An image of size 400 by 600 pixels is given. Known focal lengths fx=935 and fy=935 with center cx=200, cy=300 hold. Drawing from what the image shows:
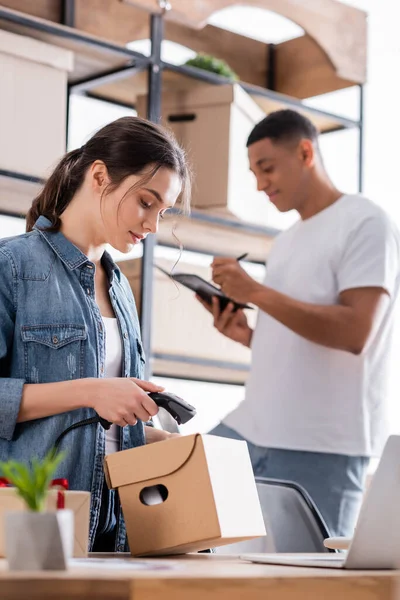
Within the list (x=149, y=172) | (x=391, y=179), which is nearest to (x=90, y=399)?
(x=149, y=172)

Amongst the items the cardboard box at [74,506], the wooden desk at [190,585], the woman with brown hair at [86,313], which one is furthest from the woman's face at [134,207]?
the wooden desk at [190,585]

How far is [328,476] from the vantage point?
2.27 metres

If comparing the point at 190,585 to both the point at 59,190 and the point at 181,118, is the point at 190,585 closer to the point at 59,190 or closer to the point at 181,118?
the point at 59,190

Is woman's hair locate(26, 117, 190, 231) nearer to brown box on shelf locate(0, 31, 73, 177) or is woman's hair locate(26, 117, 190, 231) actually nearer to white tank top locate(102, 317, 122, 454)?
white tank top locate(102, 317, 122, 454)

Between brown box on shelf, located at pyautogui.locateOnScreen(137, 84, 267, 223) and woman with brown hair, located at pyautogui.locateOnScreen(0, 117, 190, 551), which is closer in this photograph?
woman with brown hair, located at pyautogui.locateOnScreen(0, 117, 190, 551)

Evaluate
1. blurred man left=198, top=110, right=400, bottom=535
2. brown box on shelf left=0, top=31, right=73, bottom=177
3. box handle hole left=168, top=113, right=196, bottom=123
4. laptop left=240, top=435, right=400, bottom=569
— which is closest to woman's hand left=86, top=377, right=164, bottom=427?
laptop left=240, top=435, right=400, bottom=569

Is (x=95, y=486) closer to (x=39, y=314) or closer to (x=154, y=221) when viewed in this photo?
(x=39, y=314)

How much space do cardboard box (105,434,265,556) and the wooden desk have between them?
1.01ft

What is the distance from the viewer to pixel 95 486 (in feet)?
4.75

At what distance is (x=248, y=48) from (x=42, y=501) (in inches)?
111

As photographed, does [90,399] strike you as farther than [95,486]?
No

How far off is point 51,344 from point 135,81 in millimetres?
1586

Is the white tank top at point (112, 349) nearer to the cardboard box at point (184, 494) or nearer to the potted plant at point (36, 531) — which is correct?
the cardboard box at point (184, 494)

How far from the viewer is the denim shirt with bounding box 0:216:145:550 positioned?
1405mm
